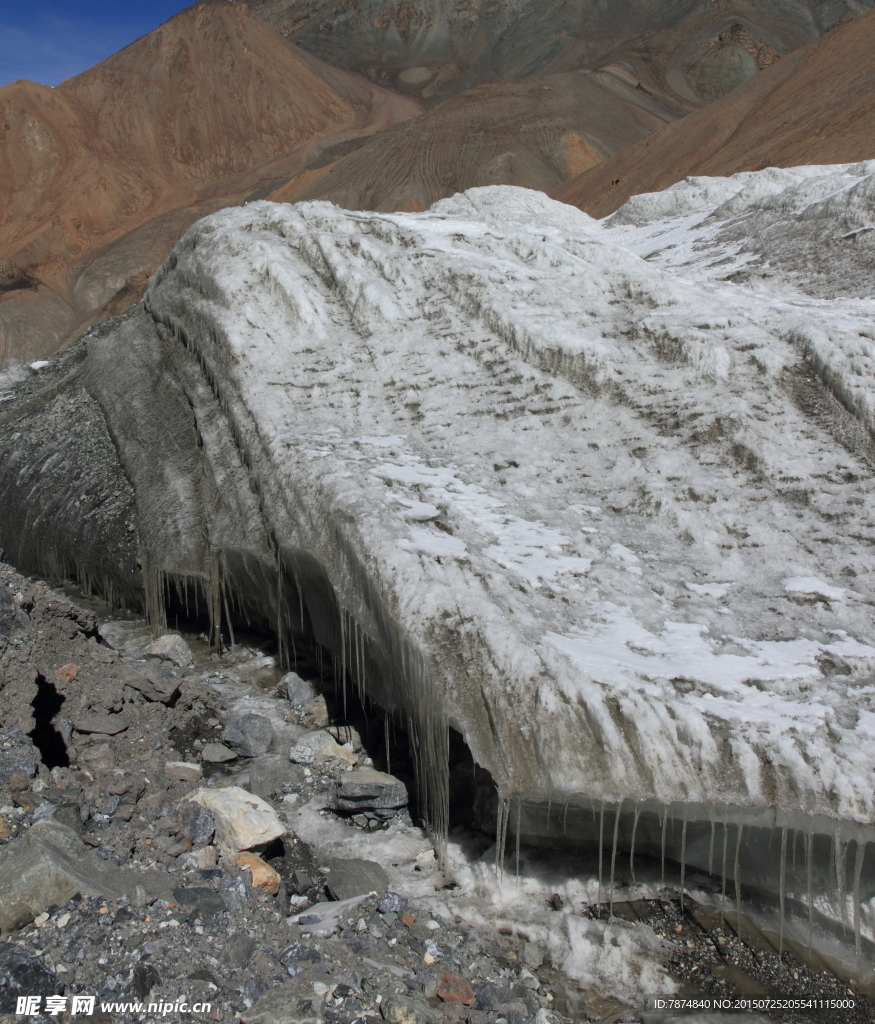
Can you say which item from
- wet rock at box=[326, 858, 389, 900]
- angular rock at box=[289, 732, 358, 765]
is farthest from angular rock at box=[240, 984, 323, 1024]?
angular rock at box=[289, 732, 358, 765]

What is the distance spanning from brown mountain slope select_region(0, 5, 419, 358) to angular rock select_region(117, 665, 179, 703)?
3049 cm

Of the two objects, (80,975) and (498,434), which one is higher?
(498,434)

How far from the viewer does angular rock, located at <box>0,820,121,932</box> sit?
2.71 meters

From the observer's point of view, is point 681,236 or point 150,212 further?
point 150,212

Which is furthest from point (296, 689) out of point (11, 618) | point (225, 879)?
point (225, 879)

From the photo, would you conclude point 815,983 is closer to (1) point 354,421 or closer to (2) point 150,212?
(1) point 354,421

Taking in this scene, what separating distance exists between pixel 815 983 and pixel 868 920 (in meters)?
0.33

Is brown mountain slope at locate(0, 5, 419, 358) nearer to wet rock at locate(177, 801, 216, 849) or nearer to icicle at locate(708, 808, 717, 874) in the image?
wet rock at locate(177, 801, 216, 849)

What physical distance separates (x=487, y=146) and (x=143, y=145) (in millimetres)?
21409

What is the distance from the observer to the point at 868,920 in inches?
122

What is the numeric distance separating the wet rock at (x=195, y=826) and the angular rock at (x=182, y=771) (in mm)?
469

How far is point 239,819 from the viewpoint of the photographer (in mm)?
3688

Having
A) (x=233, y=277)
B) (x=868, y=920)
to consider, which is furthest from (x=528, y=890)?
(x=233, y=277)

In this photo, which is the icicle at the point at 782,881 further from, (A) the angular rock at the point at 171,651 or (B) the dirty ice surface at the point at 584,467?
(A) the angular rock at the point at 171,651
